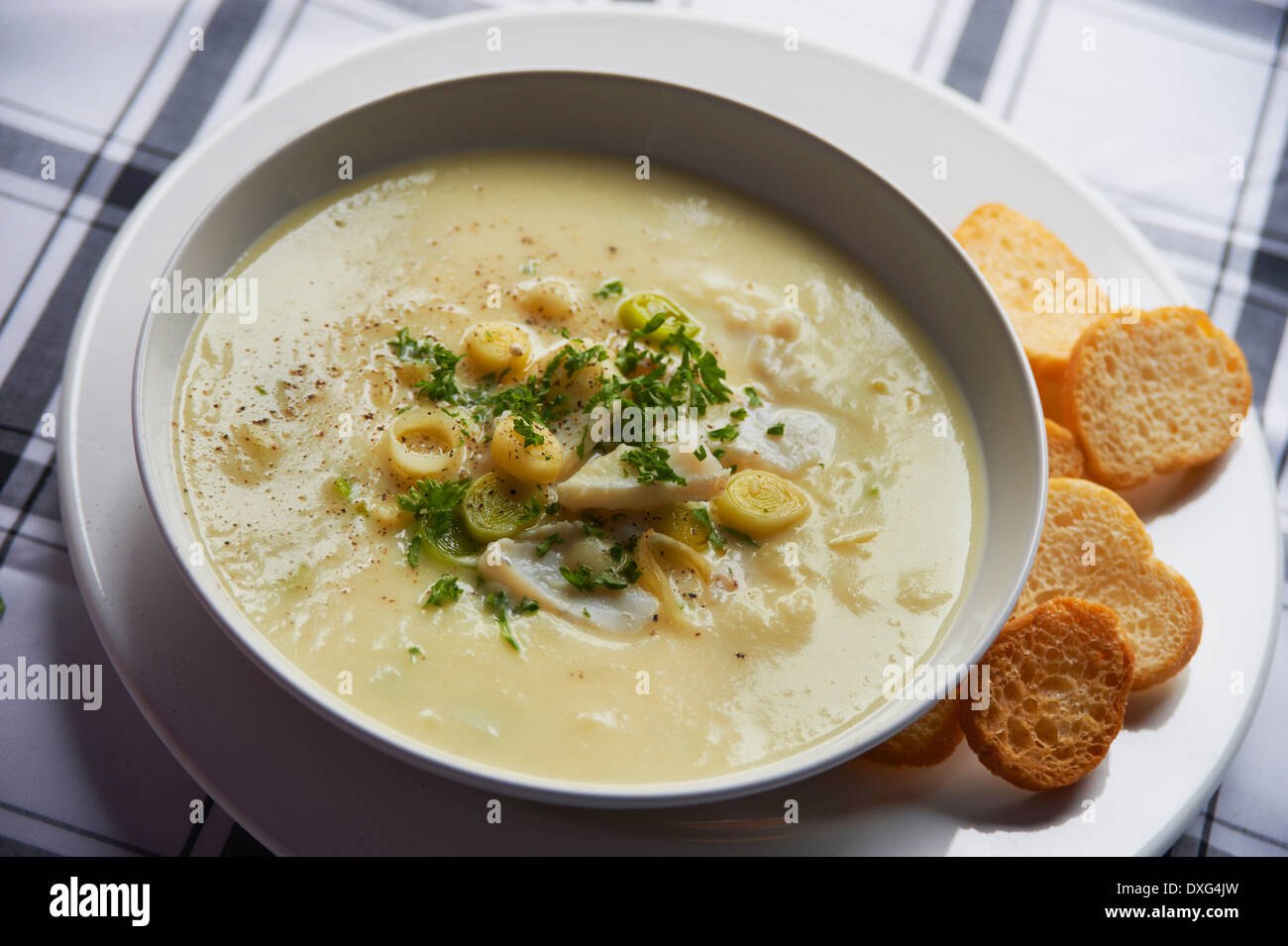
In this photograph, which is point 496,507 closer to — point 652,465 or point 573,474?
point 573,474

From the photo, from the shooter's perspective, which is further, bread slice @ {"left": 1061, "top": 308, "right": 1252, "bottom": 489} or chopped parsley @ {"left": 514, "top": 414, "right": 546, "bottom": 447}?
bread slice @ {"left": 1061, "top": 308, "right": 1252, "bottom": 489}

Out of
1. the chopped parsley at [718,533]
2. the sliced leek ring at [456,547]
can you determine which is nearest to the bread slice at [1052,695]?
the chopped parsley at [718,533]

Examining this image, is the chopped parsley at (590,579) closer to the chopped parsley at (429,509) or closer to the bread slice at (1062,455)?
the chopped parsley at (429,509)

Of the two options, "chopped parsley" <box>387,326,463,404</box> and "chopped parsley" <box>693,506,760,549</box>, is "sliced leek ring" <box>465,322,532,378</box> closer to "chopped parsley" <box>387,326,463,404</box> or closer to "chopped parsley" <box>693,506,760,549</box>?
"chopped parsley" <box>387,326,463,404</box>

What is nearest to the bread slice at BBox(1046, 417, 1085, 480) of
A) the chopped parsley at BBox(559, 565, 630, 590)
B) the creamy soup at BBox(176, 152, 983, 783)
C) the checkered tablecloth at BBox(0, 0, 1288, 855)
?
the creamy soup at BBox(176, 152, 983, 783)

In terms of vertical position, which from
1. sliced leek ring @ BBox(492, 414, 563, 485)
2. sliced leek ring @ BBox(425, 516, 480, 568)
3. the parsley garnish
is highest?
sliced leek ring @ BBox(492, 414, 563, 485)
